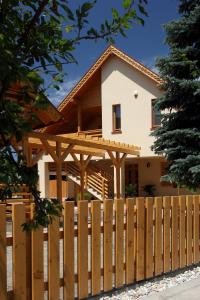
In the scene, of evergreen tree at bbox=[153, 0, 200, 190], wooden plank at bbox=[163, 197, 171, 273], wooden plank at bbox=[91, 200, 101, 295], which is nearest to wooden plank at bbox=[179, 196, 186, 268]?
wooden plank at bbox=[163, 197, 171, 273]

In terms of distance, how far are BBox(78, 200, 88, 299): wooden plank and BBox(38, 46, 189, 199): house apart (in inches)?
689

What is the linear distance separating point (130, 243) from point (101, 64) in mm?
20775

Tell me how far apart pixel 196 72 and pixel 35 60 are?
38.6 ft

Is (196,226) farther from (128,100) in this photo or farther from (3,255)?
(128,100)

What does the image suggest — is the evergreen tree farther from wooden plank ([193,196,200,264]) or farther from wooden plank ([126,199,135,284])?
wooden plank ([126,199,135,284])

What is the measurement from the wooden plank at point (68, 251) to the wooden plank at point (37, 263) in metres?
0.43

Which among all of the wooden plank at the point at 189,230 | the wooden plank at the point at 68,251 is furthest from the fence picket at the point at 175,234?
the wooden plank at the point at 68,251

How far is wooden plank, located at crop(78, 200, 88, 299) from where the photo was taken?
488 cm

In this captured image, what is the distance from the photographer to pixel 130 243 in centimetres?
572

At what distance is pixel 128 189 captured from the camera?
2480 centimetres

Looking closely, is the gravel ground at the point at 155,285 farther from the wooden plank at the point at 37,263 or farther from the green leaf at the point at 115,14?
the green leaf at the point at 115,14

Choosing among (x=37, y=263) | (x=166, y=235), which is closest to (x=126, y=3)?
(x=37, y=263)

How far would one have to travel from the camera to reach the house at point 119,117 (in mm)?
23328

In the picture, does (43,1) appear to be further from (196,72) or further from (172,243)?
(196,72)
